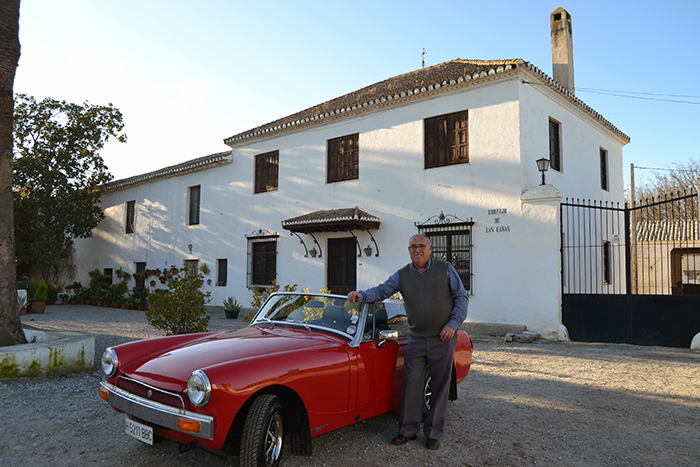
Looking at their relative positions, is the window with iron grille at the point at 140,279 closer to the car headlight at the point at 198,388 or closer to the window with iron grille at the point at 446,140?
the window with iron grille at the point at 446,140

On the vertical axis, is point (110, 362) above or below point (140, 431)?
above

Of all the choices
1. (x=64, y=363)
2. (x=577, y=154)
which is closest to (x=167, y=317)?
(x=64, y=363)

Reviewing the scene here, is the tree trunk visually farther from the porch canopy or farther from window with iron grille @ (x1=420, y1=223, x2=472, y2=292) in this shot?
window with iron grille @ (x1=420, y1=223, x2=472, y2=292)

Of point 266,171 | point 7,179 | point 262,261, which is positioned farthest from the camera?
point 266,171

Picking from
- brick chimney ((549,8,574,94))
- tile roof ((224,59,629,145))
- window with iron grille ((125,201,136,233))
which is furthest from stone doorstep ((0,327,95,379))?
window with iron grille ((125,201,136,233))

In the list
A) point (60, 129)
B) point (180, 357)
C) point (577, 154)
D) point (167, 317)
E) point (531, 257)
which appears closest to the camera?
point (180, 357)

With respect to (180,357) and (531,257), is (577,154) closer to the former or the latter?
(531,257)

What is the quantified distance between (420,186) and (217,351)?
965 centimetres

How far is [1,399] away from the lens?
16.6ft

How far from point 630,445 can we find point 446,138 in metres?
9.24

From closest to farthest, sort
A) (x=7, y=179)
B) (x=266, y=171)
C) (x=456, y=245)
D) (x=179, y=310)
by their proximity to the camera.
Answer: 1. (x=7, y=179)
2. (x=179, y=310)
3. (x=456, y=245)
4. (x=266, y=171)

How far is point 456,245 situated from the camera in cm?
1181

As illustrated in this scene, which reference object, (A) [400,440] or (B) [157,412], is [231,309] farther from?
(B) [157,412]

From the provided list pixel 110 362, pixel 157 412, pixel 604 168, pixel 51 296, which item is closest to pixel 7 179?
pixel 110 362
